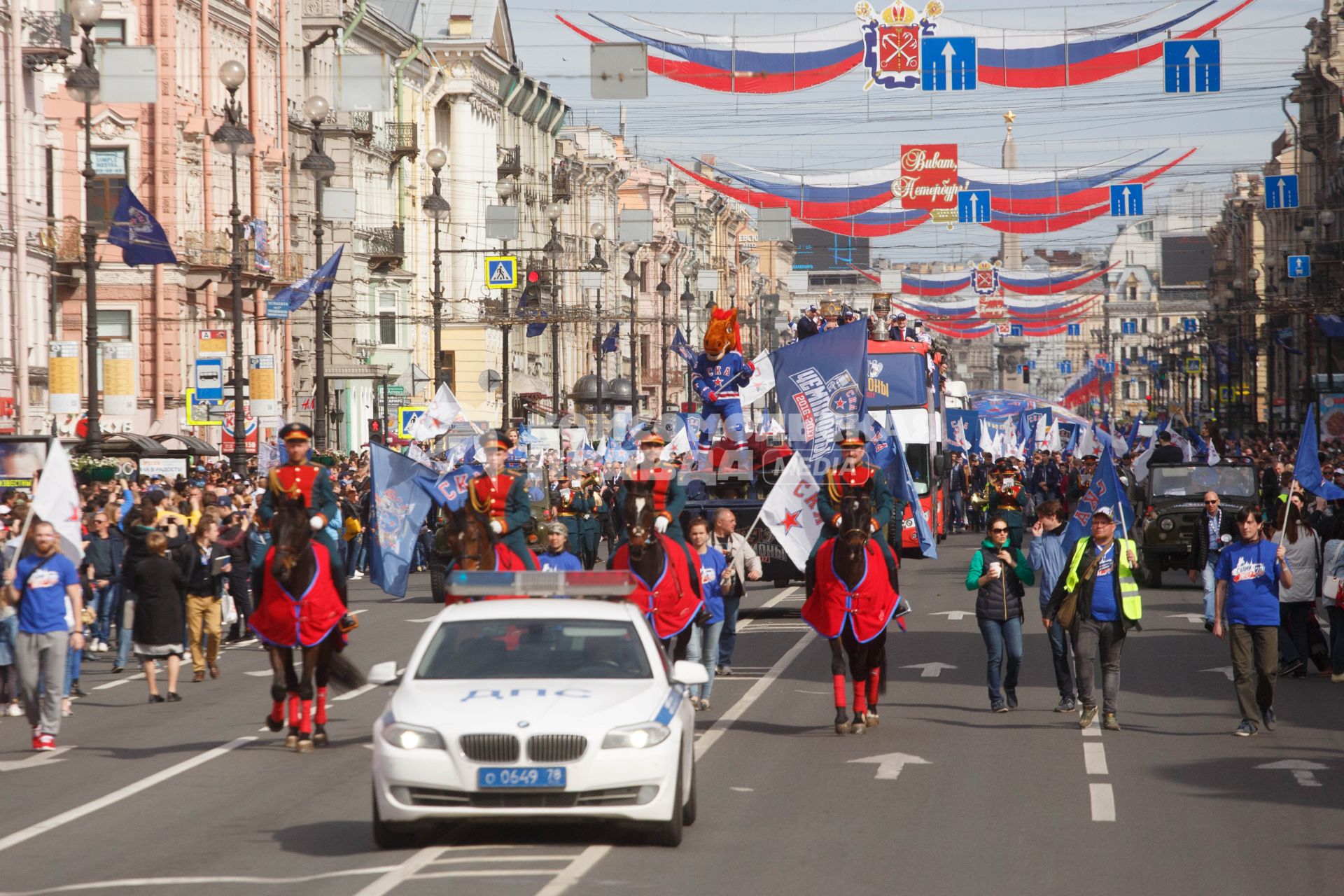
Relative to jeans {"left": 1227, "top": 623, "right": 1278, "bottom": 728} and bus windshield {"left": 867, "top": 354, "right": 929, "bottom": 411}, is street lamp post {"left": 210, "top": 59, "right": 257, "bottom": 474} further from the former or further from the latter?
jeans {"left": 1227, "top": 623, "right": 1278, "bottom": 728}

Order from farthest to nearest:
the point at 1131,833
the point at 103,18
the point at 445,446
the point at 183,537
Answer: the point at 103,18, the point at 445,446, the point at 183,537, the point at 1131,833

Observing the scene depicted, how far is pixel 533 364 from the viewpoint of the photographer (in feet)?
297

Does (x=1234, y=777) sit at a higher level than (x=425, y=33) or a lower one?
lower

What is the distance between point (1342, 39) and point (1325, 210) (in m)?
8.60

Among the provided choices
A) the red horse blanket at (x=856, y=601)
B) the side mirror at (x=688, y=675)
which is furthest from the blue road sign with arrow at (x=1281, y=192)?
the side mirror at (x=688, y=675)

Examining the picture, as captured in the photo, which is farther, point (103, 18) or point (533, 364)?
point (533, 364)

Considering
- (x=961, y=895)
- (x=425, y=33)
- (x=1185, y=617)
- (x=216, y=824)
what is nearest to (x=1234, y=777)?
(x=961, y=895)

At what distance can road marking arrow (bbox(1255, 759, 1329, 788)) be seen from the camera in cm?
1375

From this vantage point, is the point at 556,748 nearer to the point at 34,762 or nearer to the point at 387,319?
the point at 34,762

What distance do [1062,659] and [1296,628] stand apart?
423cm

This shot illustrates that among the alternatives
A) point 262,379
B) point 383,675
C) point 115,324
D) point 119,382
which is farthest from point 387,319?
Result: point 383,675

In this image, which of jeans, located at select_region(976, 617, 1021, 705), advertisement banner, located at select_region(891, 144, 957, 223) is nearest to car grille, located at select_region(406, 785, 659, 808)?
jeans, located at select_region(976, 617, 1021, 705)

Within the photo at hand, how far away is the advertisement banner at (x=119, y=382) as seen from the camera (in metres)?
42.8

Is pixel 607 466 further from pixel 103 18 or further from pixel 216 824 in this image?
pixel 216 824
